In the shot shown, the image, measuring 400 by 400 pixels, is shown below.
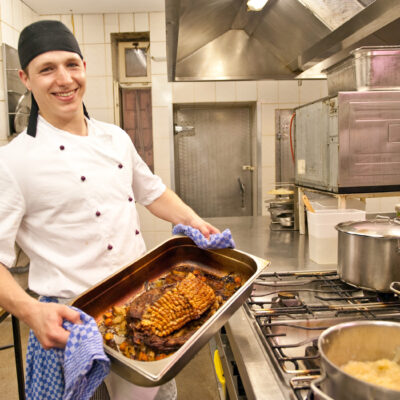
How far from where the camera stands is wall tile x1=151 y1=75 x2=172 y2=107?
Result: 386 centimetres

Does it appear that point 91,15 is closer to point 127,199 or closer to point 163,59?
point 163,59

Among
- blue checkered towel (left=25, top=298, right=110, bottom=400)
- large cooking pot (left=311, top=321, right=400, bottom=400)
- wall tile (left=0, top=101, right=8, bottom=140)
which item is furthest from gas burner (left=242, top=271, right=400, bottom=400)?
wall tile (left=0, top=101, right=8, bottom=140)

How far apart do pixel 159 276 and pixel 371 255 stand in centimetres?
65

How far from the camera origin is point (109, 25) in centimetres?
382

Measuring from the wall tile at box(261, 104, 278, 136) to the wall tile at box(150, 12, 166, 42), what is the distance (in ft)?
4.32

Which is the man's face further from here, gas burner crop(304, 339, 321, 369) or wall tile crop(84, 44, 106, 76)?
wall tile crop(84, 44, 106, 76)

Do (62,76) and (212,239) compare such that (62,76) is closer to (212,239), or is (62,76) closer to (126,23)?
(212,239)

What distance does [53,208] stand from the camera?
3.85ft

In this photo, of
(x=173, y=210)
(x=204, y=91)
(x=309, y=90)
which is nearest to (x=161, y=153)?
(x=204, y=91)

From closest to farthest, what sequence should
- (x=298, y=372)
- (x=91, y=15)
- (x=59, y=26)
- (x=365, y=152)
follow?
(x=298, y=372) < (x=59, y=26) < (x=365, y=152) < (x=91, y=15)

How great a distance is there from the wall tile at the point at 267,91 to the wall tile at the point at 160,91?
3.17ft

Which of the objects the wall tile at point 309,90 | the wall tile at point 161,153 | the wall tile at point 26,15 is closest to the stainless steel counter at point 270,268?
the wall tile at point 161,153

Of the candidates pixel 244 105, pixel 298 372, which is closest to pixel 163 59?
pixel 244 105

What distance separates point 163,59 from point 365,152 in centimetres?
281
